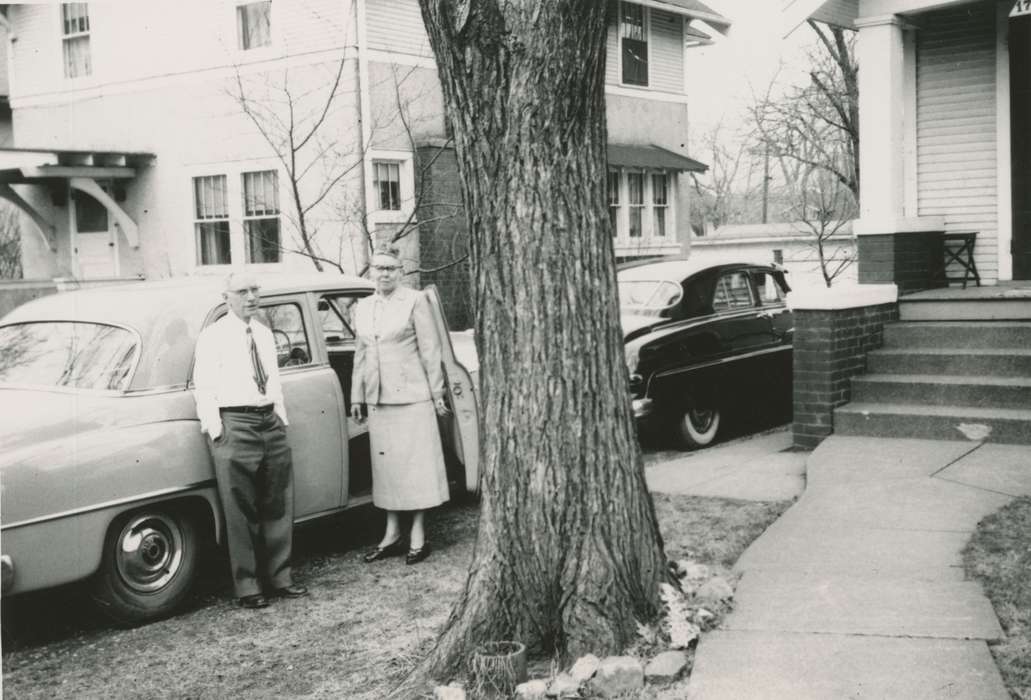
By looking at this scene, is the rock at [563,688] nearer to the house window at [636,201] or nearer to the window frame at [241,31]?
the window frame at [241,31]

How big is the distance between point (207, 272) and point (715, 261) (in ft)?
38.2

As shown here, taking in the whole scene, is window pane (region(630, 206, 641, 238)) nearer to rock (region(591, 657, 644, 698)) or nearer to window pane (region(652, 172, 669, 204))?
window pane (region(652, 172, 669, 204))

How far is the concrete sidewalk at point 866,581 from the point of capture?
4391 mm

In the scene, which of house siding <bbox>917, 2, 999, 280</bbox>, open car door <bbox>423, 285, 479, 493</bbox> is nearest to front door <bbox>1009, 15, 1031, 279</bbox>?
house siding <bbox>917, 2, 999, 280</bbox>

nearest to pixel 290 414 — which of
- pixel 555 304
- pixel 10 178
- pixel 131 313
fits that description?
pixel 131 313

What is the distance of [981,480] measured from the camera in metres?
7.51

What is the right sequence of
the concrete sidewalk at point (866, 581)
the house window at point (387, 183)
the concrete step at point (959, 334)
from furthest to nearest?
1. the house window at point (387, 183)
2. the concrete step at point (959, 334)
3. the concrete sidewalk at point (866, 581)

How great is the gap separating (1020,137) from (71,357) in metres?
9.96

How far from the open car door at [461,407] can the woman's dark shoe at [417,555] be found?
593mm

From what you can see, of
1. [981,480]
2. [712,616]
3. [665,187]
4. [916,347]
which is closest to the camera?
[712,616]

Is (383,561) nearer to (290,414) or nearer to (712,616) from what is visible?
(290,414)

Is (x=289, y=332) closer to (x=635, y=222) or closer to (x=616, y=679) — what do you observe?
(x=616, y=679)

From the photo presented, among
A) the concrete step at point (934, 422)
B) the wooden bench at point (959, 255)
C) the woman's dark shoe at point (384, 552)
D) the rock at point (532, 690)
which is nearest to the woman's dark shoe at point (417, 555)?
the woman's dark shoe at point (384, 552)

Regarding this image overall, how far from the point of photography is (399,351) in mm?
7090
